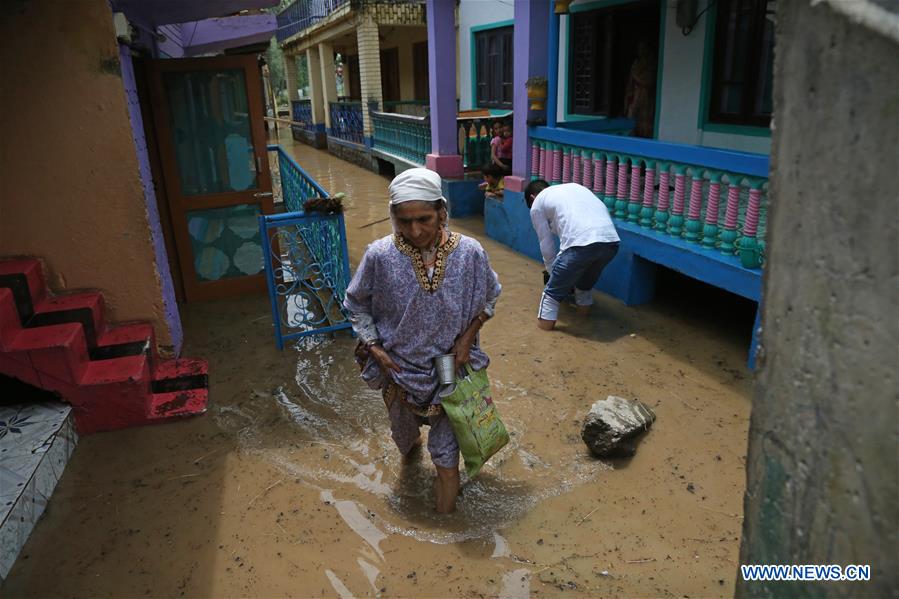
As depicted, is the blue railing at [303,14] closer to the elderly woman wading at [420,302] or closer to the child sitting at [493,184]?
the child sitting at [493,184]

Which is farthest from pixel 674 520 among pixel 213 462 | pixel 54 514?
pixel 54 514

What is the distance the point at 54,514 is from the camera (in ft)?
9.71

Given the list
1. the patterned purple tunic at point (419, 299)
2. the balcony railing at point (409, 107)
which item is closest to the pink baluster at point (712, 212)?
the patterned purple tunic at point (419, 299)

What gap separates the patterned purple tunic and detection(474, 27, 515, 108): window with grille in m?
9.45

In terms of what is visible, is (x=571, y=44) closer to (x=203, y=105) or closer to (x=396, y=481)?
(x=203, y=105)

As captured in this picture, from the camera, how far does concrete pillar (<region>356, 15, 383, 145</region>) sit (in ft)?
49.2

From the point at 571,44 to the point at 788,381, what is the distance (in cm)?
877

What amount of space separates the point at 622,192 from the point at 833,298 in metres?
4.72

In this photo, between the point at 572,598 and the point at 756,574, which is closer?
the point at 756,574

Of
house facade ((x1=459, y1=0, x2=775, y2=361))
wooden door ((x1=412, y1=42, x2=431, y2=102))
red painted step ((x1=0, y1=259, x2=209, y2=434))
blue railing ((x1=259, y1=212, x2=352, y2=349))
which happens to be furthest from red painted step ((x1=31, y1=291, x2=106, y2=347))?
wooden door ((x1=412, y1=42, x2=431, y2=102))

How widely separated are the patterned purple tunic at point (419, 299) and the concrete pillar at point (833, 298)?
5.13ft

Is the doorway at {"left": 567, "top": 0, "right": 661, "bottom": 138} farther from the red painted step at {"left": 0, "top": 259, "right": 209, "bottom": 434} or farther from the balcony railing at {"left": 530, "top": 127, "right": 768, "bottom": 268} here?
the red painted step at {"left": 0, "top": 259, "right": 209, "bottom": 434}

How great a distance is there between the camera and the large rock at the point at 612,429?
325 centimetres

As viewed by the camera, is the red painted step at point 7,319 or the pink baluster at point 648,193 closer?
the red painted step at point 7,319
